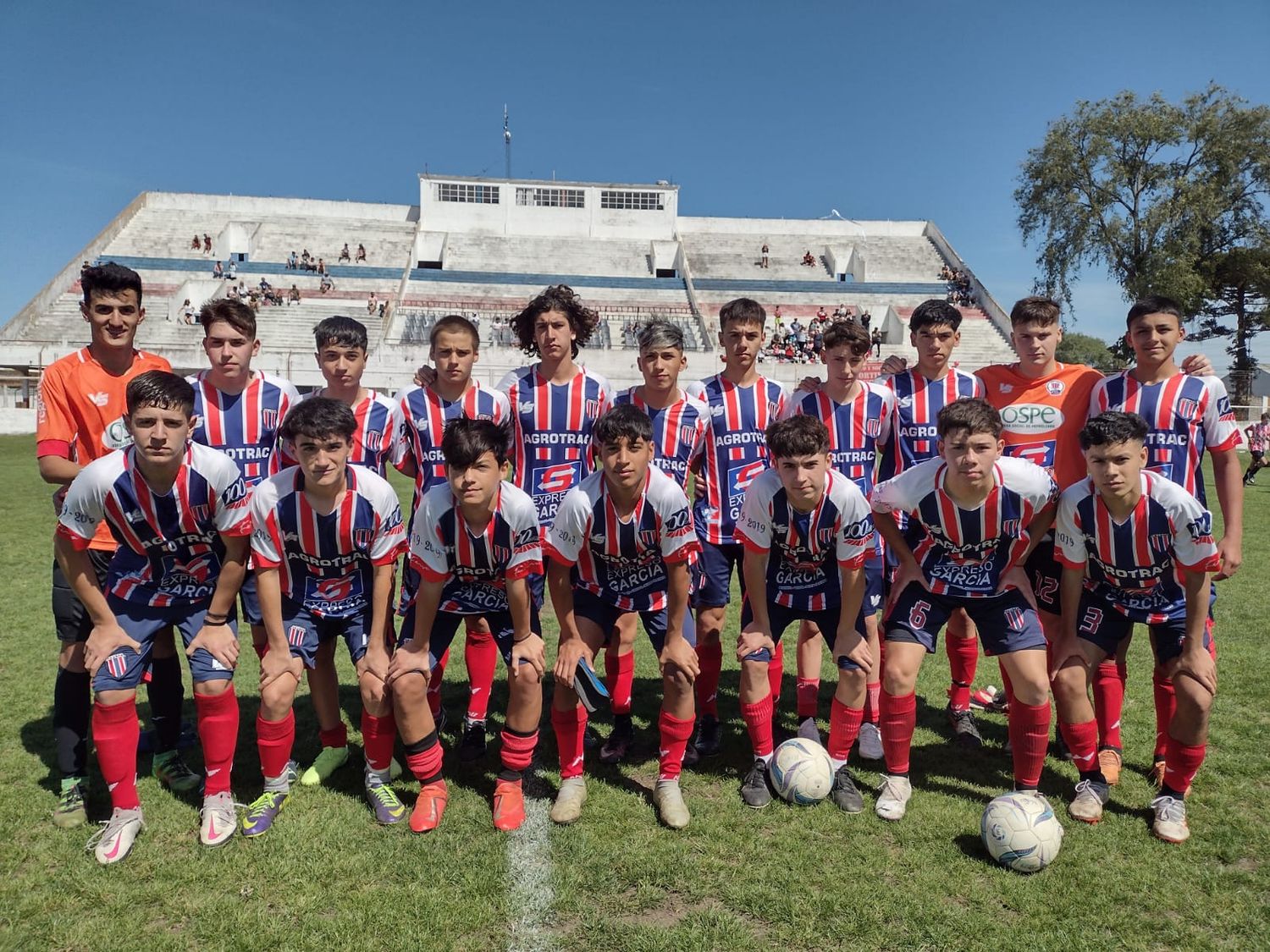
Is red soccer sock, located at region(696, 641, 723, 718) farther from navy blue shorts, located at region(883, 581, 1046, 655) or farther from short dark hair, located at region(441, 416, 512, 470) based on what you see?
short dark hair, located at region(441, 416, 512, 470)

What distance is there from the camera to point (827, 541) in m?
3.67

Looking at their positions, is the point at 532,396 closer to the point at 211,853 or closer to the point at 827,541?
the point at 827,541

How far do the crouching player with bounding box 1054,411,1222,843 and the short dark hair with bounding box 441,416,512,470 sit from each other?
2632 millimetres

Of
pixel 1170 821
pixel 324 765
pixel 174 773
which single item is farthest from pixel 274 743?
pixel 1170 821

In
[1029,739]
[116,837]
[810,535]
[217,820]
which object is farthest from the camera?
[810,535]

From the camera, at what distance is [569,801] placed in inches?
135

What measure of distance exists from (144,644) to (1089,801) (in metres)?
4.23

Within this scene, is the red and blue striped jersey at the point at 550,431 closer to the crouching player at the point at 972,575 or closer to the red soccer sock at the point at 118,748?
the crouching player at the point at 972,575

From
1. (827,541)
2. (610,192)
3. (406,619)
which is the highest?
(610,192)

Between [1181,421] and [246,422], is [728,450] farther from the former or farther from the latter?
[246,422]

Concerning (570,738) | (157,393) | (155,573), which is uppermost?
(157,393)

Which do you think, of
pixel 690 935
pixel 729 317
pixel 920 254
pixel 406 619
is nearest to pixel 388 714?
pixel 406 619

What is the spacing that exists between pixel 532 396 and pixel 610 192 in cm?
4362

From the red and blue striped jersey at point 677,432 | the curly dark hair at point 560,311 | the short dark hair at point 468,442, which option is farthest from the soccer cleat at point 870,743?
the curly dark hair at point 560,311
